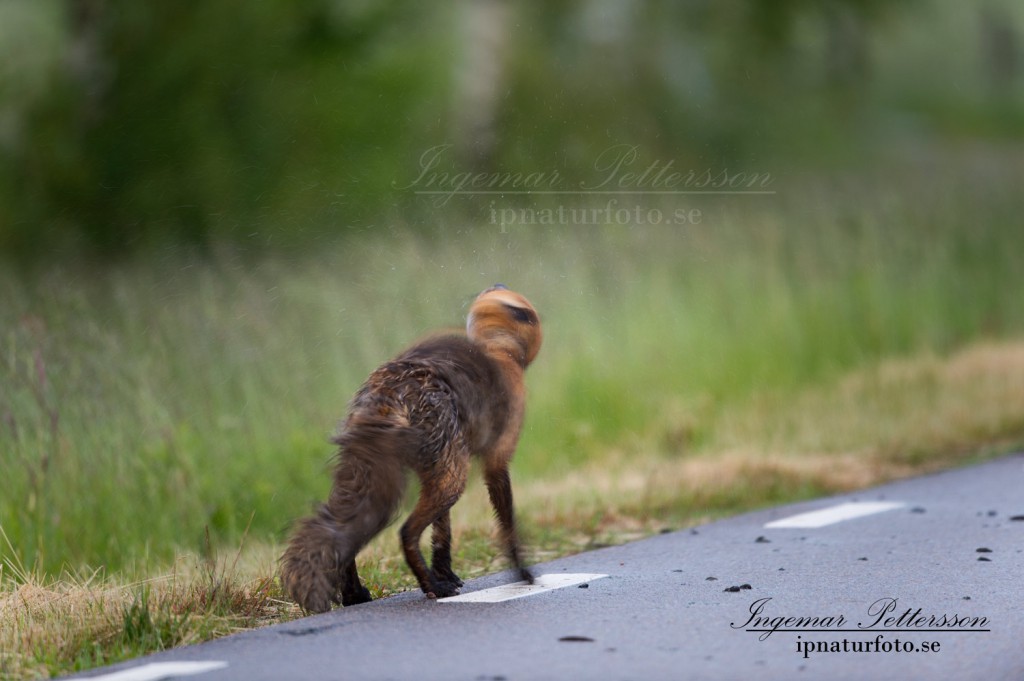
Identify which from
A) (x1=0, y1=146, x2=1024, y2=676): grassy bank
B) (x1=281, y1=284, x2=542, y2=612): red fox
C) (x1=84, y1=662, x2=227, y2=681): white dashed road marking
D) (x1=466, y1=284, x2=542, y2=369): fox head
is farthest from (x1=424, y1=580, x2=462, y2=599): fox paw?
(x1=84, y1=662, x2=227, y2=681): white dashed road marking

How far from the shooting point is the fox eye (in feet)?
23.5

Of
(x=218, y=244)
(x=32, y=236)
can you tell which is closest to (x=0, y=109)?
(x=32, y=236)

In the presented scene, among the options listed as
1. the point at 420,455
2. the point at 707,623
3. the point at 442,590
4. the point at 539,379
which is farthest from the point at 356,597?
the point at 539,379

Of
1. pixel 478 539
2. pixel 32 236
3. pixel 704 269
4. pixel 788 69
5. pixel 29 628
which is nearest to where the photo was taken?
pixel 29 628

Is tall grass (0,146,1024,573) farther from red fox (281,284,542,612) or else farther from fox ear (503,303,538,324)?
fox ear (503,303,538,324)

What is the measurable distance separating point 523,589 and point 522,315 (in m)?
1.19

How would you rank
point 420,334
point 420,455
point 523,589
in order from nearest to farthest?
point 420,455 → point 523,589 → point 420,334

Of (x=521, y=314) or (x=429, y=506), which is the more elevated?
(x=521, y=314)

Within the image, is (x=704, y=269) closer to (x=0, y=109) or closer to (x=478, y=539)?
(x=478, y=539)

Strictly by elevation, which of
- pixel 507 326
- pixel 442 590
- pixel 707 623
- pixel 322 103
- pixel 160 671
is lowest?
pixel 707 623

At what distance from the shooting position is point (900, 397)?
45.7 feet

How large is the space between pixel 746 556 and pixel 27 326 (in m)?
4.29

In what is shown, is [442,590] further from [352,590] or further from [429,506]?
[429,506]

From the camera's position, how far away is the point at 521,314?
7191mm
